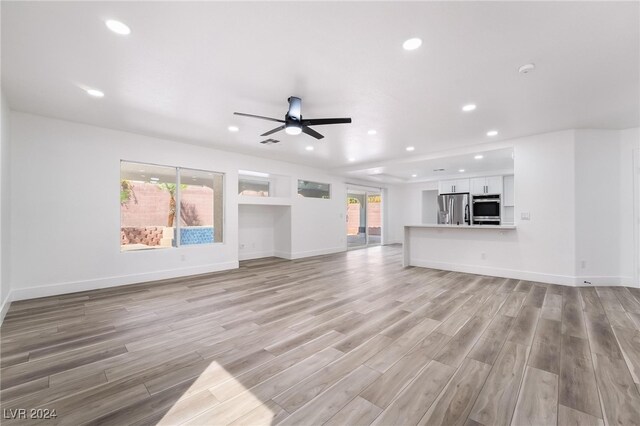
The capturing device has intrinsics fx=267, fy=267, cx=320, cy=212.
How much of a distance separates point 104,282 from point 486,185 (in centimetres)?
962

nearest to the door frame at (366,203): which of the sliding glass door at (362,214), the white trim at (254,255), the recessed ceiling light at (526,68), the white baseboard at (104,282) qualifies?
the sliding glass door at (362,214)

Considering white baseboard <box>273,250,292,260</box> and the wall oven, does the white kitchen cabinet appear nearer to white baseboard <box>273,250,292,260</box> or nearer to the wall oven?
the wall oven

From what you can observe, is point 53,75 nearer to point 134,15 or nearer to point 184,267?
point 134,15

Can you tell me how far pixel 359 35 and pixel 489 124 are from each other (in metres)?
3.18

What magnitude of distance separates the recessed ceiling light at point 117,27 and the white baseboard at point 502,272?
250 inches

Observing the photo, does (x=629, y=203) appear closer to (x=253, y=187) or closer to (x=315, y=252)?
(x=315, y=252)

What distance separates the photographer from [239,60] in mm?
2553

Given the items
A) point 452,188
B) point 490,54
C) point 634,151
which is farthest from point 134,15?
point 452,188

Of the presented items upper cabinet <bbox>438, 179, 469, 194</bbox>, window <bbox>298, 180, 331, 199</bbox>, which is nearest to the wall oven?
upper cabinet <bbox>438, 179, 469, 194</bbox>

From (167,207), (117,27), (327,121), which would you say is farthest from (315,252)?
(117,27)

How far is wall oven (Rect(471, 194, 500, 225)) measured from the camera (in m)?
7.56

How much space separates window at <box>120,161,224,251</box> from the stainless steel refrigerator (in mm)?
6834

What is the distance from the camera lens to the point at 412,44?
228 cm

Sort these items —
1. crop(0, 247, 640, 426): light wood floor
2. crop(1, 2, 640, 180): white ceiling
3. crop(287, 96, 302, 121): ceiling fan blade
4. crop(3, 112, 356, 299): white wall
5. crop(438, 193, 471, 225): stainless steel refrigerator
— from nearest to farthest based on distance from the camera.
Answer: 1. crop(0, 247, 640, 426): light wood floor
2. crop(1, 2, 640, 180): white ceiling
3. crop(287, 96, 302, 121): ceiling fan blade
4. crop(3, 112, 356, 299): white wall
5. crop(438, 193, 471, 225): stainless steel refrigerator
